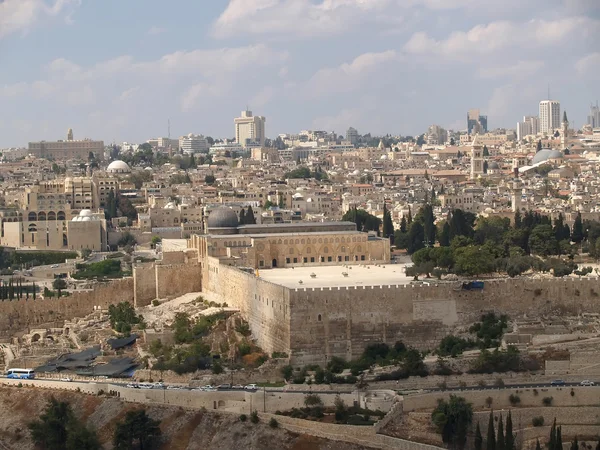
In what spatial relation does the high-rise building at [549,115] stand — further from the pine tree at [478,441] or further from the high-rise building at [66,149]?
the pine tree at [478,441]

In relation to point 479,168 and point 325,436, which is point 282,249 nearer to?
point 325,436

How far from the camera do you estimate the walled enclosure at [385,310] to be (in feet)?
110

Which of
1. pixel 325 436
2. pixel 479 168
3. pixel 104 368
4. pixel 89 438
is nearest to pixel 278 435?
pixel 325 436

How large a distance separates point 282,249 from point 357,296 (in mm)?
8293

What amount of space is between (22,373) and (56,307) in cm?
775

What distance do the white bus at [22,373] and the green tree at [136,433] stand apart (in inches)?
194

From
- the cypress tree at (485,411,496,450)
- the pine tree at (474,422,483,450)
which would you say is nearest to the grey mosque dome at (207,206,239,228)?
the pine tree at (474,422,483,450)

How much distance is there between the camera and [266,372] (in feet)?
108

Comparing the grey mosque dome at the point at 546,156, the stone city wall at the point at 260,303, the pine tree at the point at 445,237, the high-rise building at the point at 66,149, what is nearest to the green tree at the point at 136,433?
the stone city wall at the point at 260,303

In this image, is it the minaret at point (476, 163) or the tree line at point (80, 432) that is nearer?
the tree line at point (80, 432)

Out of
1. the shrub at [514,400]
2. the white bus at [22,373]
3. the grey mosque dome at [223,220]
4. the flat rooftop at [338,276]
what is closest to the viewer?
the shrub at [514,400]

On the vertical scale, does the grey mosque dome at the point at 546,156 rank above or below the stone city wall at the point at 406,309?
above

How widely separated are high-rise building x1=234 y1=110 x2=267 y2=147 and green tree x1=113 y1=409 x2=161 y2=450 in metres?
142

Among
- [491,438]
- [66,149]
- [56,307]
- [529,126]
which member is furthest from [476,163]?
[529,126]
